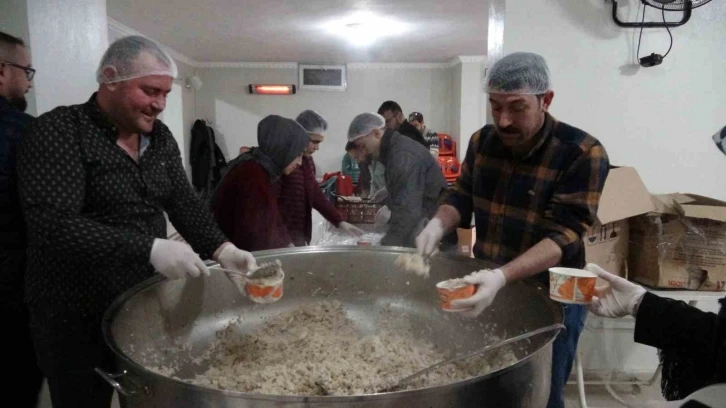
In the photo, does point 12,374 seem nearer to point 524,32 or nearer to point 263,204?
point 263,204

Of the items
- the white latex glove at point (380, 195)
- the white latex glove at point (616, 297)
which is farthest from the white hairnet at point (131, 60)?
the white latex glove at point (380, 195)

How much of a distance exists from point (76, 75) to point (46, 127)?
1178 mm

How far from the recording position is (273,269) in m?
1.40

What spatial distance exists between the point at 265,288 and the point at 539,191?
2.76ft

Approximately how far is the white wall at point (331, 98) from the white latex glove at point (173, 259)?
6.54 meters

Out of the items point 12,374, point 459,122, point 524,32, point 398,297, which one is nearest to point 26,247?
point 12,374

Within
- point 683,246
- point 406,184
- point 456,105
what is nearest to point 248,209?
point 406,184

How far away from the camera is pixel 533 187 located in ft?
4.86

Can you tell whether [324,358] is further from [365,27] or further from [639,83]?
[365,27]

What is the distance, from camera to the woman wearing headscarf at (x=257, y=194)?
200 centimetres

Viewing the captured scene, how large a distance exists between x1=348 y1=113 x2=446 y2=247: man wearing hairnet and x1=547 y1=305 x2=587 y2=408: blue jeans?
952 mm

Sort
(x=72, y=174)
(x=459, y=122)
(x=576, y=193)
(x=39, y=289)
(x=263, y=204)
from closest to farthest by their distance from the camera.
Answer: (x=72, y=174) < (x=39, y=289) < (x=576, y=193) < (x=263, y=204) < (x=459, y=122)

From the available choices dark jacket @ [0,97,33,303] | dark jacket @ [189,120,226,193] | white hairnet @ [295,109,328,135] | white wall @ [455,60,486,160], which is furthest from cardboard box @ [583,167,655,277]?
dark jacket @ [189,120,226,193]

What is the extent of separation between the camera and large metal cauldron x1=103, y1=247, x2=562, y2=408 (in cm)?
81
